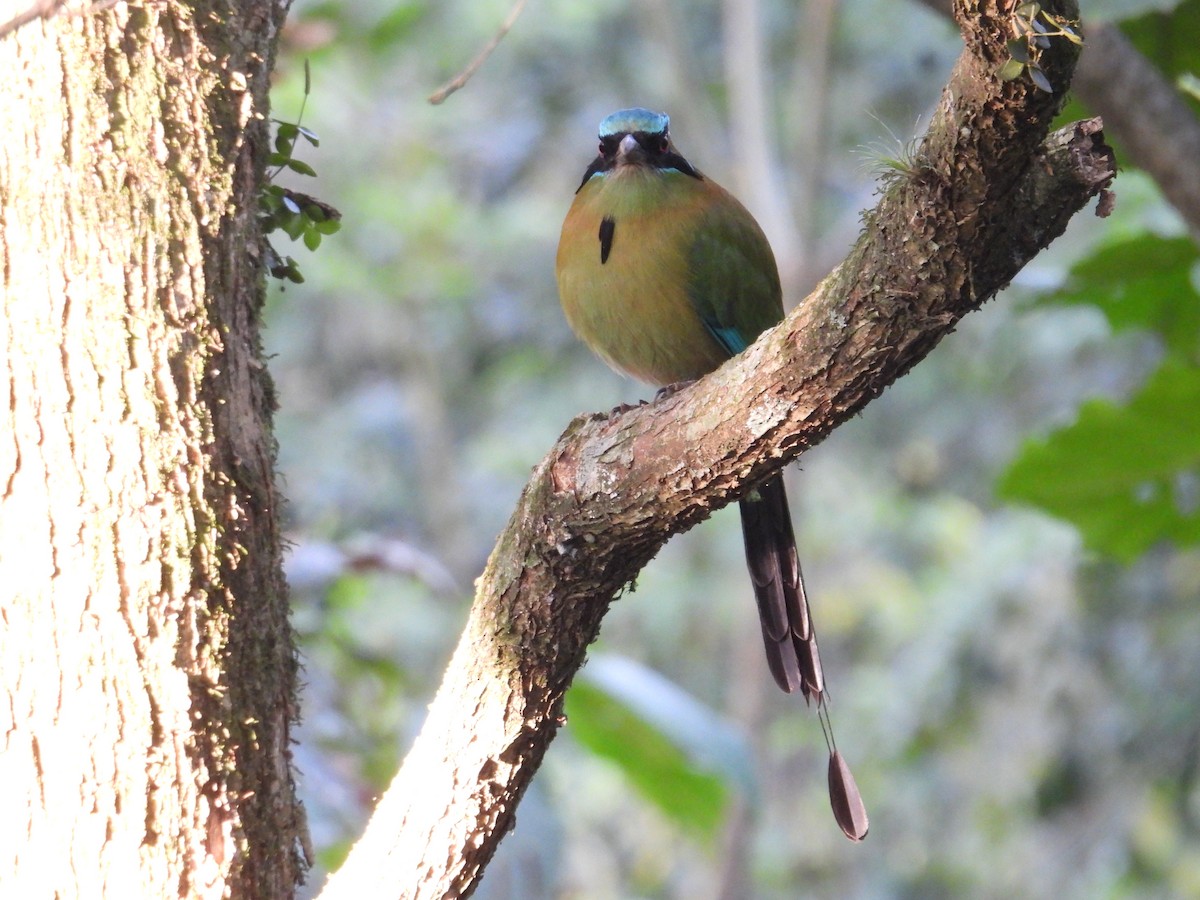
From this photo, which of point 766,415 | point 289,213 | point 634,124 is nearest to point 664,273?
point 634,124

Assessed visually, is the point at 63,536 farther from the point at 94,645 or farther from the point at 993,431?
the point at 993,431

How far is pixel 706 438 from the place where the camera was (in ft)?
5.47

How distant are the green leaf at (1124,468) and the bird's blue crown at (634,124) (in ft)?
4.46

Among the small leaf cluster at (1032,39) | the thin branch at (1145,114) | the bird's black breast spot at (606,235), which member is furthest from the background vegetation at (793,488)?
the small leaf cluster at (1032,39)

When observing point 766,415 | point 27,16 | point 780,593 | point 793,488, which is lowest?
point 766,415

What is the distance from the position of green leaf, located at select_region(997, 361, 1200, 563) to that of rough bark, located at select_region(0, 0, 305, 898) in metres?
2.48

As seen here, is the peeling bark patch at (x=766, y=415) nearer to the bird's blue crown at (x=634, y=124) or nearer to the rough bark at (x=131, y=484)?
the rough bark at (x=131, y=484)

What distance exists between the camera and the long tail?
2.42 metres

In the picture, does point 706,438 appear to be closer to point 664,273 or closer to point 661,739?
point 664,273

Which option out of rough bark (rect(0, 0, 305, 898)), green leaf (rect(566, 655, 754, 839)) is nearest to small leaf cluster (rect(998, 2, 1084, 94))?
rough bark (rect(0, 0, 305, 898))

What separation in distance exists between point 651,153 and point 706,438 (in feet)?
5.21

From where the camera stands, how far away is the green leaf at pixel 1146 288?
3570 millimetres

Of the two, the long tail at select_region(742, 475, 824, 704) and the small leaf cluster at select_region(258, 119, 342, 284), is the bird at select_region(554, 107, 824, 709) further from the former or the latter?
the small leaf cluster at select_region(258, 119, 342, 284)

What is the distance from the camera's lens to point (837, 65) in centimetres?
838
